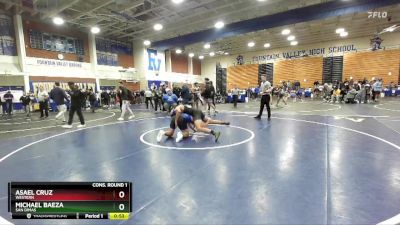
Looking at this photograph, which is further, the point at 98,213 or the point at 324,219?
the point at 324,219

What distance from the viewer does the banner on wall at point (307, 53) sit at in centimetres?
2752

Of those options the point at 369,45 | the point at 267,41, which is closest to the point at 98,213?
the point at 267,41

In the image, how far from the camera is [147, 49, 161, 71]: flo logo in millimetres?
27617

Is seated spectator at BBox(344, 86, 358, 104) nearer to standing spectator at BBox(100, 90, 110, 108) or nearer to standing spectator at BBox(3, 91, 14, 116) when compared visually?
standing spectator at BBox(100, 90, 110, 108)

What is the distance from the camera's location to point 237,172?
3916 mm

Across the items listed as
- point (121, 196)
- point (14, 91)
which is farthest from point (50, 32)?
point (121, 196)

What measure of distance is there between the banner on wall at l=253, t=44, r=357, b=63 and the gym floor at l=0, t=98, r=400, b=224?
81.5 ft

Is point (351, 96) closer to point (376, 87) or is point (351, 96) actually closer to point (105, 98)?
point (376, 87)

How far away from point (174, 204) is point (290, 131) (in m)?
5.42

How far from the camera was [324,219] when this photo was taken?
97.7 inches

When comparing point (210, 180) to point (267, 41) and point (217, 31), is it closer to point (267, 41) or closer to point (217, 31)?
point (217, 31)

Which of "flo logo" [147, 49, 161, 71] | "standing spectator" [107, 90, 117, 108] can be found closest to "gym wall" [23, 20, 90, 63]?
"standing spectator" [107, 90, 117, 108]
